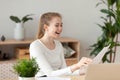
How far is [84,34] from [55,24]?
1.76 meters

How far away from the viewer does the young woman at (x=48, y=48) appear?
2434 millimetres

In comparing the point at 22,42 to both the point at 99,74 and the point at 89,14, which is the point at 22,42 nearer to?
the point at 89,14

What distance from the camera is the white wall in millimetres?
3911

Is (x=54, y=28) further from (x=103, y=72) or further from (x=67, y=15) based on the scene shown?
(x=67, y=15)

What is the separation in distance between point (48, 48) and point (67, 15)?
1.69 m

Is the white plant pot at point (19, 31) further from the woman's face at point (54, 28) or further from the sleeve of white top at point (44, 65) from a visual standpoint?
the sleeve of white top at point (44, 65)

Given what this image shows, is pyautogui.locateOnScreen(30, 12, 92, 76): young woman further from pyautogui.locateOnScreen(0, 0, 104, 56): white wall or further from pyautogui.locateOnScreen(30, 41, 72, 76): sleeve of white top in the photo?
pyautogui.locateOnScreen(0, 0, 104, 56): white wall

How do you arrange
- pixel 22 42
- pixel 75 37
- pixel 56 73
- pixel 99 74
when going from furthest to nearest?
pixel 75 37, pixel 22 42, pixel 56 73, pixel 99 74

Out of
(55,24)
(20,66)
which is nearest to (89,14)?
(55,24)

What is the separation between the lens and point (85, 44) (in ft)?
14.5

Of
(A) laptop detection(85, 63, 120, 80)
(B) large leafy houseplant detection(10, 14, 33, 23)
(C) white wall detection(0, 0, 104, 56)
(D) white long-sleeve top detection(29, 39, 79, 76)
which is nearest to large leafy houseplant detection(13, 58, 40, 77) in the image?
(A) laptop detection(85, 63, 120, 80)

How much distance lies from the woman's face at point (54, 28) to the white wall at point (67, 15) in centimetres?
137

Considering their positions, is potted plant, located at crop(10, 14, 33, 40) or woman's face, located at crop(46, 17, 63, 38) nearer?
woman's face, located at crop(46, 17, 63, 38)

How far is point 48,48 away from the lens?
8.61ft
